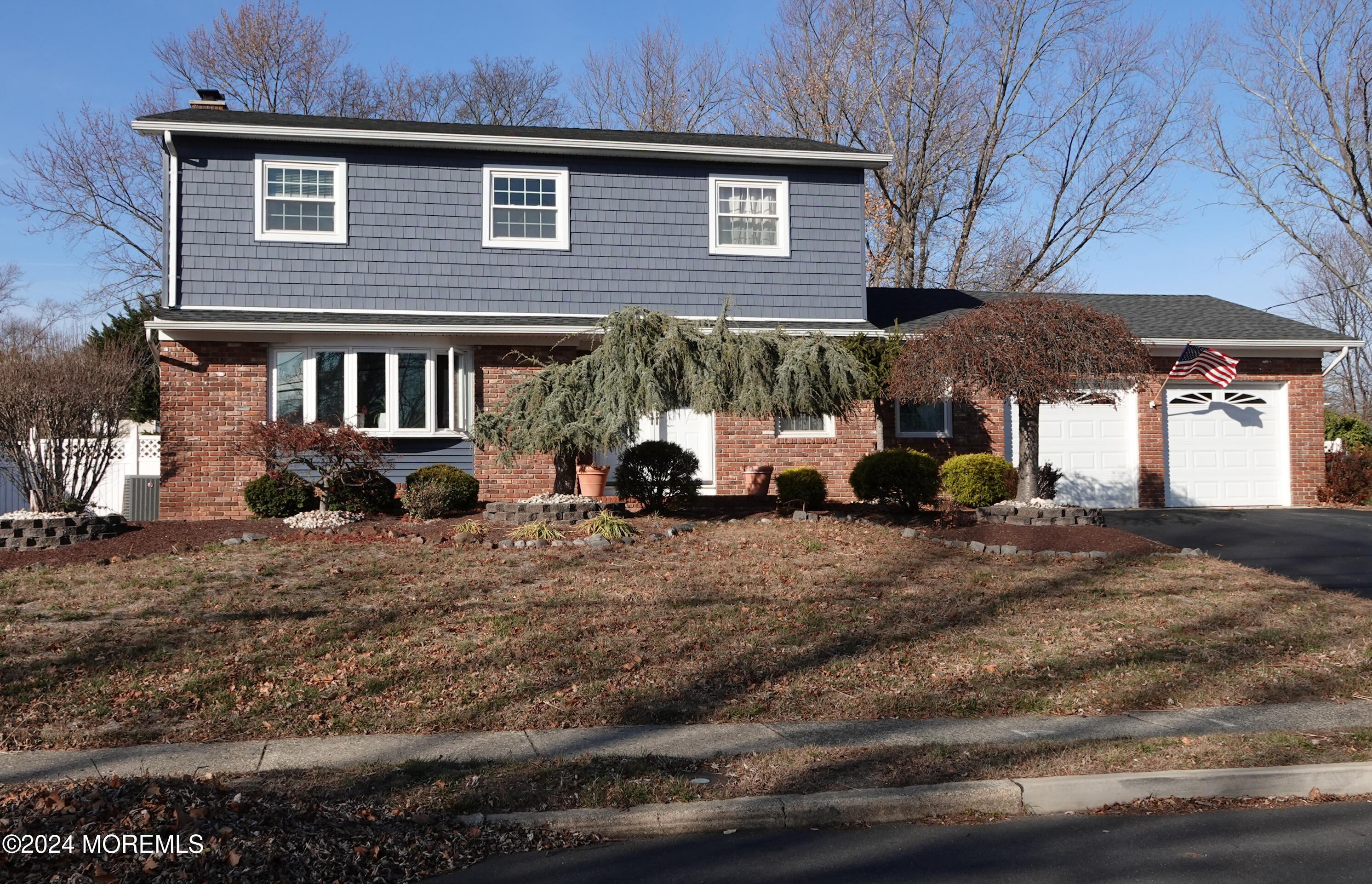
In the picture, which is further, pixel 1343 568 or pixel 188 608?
pixel 1343 568

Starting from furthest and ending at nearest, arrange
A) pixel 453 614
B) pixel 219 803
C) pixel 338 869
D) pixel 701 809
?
1. pixel 453 614
2. pixel 701 809
3. pixel 219 803
4. pixel 338 869

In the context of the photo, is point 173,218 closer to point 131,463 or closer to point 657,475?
point 131,463

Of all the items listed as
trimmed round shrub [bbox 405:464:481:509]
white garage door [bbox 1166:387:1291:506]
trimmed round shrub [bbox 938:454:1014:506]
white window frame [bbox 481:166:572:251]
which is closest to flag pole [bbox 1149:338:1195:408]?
white garage door [bbox 1166:387:1291:506]

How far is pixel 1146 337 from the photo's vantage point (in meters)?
18.7

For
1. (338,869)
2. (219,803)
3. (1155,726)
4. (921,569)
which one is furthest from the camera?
(921,569)

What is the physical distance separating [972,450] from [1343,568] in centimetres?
679

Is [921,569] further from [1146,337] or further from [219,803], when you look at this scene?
[1146,337]

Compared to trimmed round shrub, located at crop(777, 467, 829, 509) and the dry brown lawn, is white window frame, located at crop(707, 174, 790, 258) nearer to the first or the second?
trimmed round shrub, located at crop(777, 467, 829, 509)

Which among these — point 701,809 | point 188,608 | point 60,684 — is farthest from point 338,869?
point 188,608

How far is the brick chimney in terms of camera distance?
18.8 meters

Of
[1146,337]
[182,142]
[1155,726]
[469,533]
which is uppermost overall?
[182,142]

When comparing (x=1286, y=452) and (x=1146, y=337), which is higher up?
(x=1146, y=337)

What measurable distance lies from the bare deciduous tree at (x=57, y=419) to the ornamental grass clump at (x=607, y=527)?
624cm

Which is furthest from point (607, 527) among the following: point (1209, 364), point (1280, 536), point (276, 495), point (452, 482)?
point (1209, 364)
